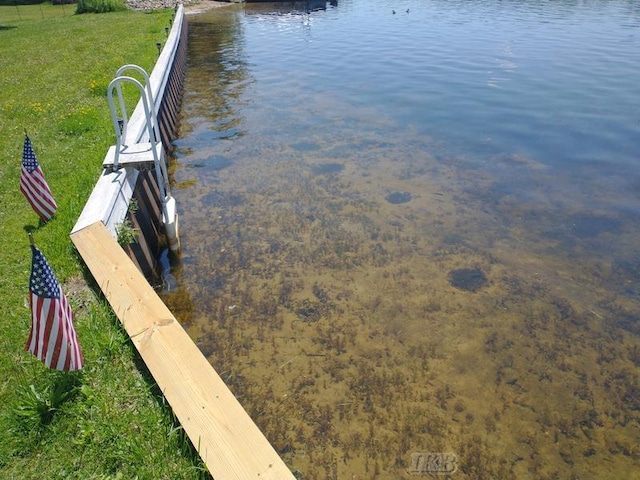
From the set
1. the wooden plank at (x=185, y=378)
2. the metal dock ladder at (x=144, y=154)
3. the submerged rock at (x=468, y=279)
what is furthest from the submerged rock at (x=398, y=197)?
the wooden plank at (x=185, y=378)

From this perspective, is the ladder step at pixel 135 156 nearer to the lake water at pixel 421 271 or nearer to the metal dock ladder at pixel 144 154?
the metal dock ladder at pixel 144 154

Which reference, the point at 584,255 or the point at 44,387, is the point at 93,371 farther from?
the point at 584,255

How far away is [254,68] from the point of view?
21.8 metres

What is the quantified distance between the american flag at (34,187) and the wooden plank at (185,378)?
1410 mm

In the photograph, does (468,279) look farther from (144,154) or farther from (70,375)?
(70,375)

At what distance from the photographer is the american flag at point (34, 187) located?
696 centimetres

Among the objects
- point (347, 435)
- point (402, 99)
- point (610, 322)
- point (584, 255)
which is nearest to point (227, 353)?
point (347, 435)

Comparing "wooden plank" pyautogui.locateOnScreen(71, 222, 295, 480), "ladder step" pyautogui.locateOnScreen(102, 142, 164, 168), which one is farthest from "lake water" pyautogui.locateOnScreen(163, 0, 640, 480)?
"ladder step" pyautogui.locateOnScreen(102, 142, 164, 168)

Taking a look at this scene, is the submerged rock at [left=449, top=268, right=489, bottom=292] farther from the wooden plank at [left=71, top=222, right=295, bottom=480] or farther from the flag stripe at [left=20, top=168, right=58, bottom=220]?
the flag stripe at [left=20, top=168, right=58, bottom=220]

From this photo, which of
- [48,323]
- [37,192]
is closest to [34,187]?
[37,192]

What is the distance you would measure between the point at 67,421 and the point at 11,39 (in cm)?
2703

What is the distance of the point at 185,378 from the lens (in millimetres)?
4391

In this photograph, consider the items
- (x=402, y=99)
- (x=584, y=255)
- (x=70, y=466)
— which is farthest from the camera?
(x=402, y=99)

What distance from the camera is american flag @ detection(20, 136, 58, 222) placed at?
696cm
